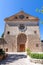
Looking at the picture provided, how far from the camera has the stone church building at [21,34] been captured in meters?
28.8

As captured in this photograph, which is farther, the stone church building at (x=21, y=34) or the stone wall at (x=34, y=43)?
the stone church building at (x=21, y=34)

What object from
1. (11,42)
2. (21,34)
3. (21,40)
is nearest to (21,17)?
(21,34)

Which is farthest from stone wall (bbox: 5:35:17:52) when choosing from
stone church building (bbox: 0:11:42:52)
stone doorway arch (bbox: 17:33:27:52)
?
stone doorway arch (bbox: 17:33:27:52)

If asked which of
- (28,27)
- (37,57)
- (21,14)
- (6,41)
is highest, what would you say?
(21,14)

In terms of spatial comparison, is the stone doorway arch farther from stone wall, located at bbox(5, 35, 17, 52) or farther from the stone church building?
stone wall, located at bbox(5, 35, 17, 52)

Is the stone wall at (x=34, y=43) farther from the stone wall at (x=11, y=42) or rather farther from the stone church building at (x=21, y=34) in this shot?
the stone wall at (x=11, y=42)

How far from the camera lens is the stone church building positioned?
94.3ft

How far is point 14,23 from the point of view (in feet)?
97.8

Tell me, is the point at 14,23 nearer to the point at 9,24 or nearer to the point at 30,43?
the point at 9,24

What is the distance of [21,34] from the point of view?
2984 centimetres

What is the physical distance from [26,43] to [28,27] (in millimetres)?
4023

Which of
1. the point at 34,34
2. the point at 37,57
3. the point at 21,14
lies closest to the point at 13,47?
the point at 34,34

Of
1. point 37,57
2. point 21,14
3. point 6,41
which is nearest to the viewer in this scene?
point 37,57

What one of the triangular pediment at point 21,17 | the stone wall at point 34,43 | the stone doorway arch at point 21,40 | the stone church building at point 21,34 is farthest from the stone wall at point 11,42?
the triangular pediment at point 21,17
